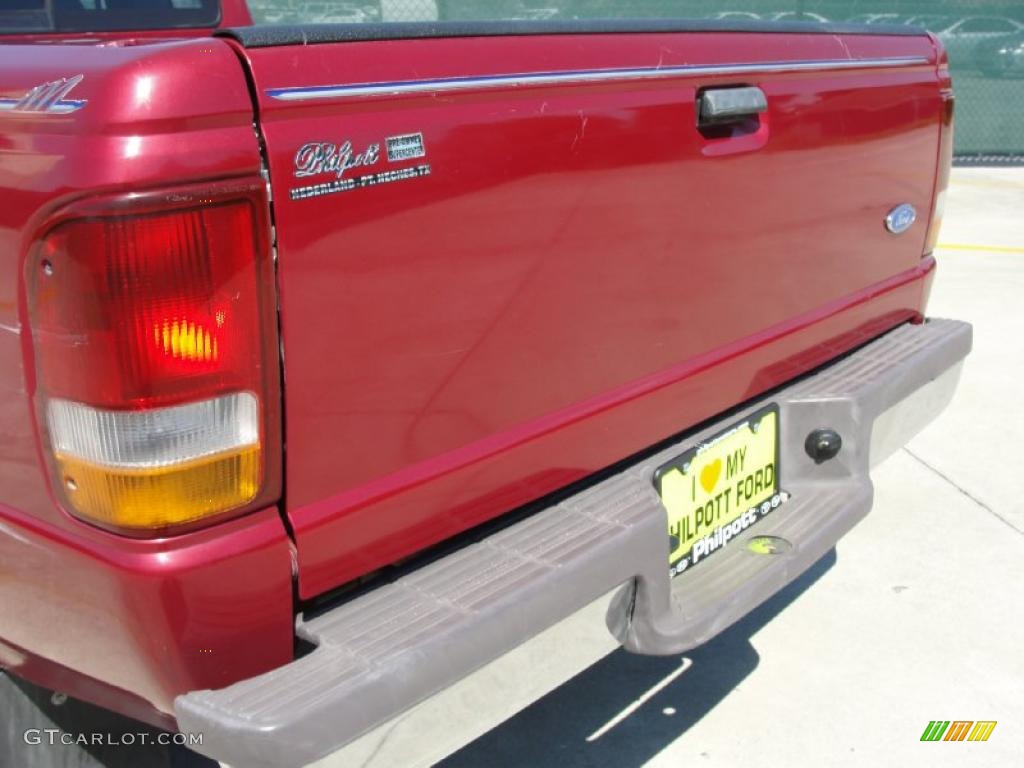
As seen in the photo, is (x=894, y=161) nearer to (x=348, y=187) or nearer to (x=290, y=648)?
(x=348, y=187)

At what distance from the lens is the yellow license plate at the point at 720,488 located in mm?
2344

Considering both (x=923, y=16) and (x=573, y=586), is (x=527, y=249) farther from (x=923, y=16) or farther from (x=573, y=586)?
(x=923, y=16)

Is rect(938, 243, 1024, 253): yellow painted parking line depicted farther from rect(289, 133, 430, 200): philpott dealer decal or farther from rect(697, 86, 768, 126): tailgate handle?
rect(289, 133, 430, 200): philpott dealer decal

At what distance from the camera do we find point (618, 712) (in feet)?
9.35

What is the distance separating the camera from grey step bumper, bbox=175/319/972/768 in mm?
1640

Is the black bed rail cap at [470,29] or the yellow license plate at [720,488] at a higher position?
the black bed rail cap at [470,29]

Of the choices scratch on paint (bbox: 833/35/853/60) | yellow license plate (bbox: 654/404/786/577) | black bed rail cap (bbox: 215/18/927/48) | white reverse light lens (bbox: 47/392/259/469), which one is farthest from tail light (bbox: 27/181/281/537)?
scratch on paint (bbox: 833/35/853/60)

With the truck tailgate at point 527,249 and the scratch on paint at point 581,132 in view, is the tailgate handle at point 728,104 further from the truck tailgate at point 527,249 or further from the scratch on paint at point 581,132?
the scratch on paint at point 581,132

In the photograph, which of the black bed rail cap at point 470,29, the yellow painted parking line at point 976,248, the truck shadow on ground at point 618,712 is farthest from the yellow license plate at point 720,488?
the yellow painted parking line at point 976,248

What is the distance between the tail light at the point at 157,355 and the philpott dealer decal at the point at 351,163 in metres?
0.08

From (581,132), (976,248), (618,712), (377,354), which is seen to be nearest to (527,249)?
(581,132)

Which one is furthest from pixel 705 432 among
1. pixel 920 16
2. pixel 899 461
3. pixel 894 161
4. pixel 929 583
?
pixel 920 16

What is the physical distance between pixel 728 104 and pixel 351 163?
0.94 metres

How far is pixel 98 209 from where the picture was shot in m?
1.49
